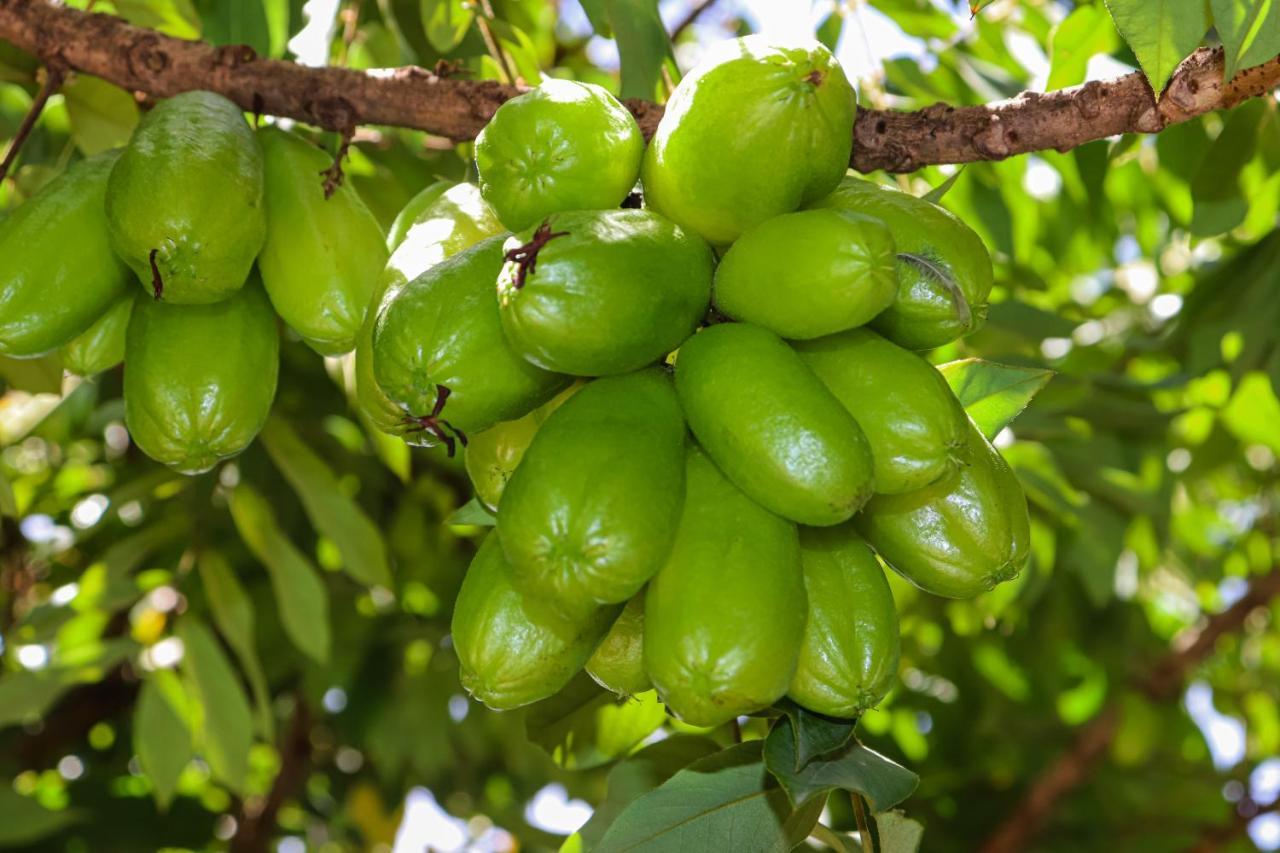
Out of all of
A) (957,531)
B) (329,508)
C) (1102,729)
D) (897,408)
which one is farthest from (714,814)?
(1102,729)

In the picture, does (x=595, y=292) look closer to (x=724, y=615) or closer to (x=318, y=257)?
(x=724, y=615)

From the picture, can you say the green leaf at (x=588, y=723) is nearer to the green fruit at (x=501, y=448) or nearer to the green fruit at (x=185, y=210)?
the green fruit at (x=501, y=448)

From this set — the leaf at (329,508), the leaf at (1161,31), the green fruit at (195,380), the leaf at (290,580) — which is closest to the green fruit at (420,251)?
the green fruit at (195,380)

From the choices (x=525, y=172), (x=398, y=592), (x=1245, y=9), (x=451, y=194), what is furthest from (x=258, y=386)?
(x=398, y=592)

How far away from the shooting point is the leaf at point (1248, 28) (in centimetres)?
144

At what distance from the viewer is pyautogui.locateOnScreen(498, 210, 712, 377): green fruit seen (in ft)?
4.25

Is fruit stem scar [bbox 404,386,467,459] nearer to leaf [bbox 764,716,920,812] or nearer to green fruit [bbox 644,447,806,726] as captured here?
green fruit [bbox 644,447,806,726]

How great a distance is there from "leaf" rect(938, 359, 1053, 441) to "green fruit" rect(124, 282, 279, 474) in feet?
3.23

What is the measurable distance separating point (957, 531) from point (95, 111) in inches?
71.5

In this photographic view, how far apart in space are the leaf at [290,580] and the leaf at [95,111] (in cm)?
102

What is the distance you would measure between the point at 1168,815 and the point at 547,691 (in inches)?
141

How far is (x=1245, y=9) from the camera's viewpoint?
56.8 inches

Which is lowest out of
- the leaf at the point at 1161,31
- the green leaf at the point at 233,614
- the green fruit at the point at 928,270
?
the green leaf at the point at 233,614

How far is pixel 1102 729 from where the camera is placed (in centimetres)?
400
